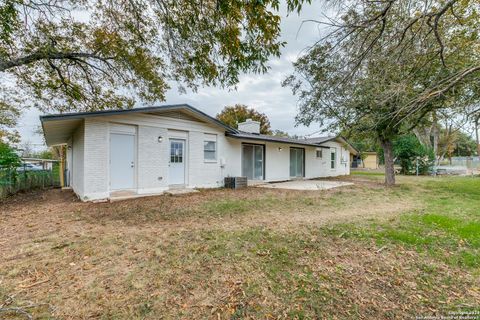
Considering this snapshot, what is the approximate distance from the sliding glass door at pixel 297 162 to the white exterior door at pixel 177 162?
8068 mm

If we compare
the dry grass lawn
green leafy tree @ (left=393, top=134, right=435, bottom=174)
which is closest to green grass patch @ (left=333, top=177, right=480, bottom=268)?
the dry grass lawn

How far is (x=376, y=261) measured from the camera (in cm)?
315

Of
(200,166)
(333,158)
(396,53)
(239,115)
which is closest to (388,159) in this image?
(333,158)

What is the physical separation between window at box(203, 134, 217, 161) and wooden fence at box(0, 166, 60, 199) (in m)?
7.33

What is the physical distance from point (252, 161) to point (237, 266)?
9939 mm

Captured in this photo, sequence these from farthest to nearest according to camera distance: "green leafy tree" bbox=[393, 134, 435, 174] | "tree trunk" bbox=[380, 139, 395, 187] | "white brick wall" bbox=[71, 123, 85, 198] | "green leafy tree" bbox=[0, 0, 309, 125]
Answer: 1. "green leafy tree" bbox=[393, 134, 435, 174]
2. "tree trunk" bbox=[380, 139, 395, 187]
3. "white brick wall" bbox=[71, 123, 85, 198]
4. "green leafy tree" bbox=[0, 0, 309, 125]

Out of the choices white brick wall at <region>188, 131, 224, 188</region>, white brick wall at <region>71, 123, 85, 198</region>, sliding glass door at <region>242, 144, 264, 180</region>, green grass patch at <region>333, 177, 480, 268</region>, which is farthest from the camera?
sliding glass door at <region>242, 144, 264, 180</region>

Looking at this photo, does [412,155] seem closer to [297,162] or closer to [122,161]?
[297,162]

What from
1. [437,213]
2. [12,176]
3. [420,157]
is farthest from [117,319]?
[420,157]

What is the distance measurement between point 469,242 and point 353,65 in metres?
3.54

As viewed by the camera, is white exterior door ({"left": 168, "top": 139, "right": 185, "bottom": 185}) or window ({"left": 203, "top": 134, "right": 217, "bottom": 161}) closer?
white exterior door ({"left": 168, "top": 139, "right": 185, "bottom": 185})

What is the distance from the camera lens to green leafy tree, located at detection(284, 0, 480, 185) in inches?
138

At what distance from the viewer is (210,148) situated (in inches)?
420

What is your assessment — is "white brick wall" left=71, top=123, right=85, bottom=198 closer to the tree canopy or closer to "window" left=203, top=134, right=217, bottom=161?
the tree canopy
